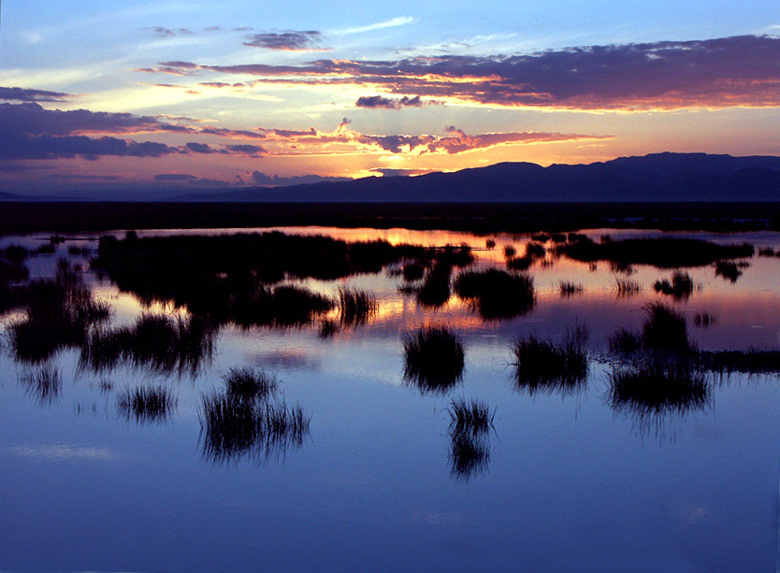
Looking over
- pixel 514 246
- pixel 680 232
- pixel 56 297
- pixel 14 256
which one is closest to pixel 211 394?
pixel 56 297

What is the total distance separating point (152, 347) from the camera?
11.3m

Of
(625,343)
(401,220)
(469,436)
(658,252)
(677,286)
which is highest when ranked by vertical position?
(401,220)

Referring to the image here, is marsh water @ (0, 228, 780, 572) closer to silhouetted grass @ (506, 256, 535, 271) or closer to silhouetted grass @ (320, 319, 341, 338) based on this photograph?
silhouetted grass @ (320, 319, 341, 338)

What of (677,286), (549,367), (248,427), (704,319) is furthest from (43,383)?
(677,286)

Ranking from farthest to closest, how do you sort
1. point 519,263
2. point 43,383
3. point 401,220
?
point 401,220
point 519,263
point 43,383

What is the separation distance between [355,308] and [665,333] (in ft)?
20.1

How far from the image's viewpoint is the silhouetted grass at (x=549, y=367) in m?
9.45

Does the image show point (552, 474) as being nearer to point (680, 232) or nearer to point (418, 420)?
point (418, 420)

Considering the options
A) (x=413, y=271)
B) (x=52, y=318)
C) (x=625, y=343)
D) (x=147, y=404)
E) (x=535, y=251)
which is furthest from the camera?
(x=535, y=251)

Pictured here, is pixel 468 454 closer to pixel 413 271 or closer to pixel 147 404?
pixel 147 404

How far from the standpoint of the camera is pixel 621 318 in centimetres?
1381

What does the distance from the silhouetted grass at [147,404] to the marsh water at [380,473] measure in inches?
1.8

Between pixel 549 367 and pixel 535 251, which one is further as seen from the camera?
pixel 535 251

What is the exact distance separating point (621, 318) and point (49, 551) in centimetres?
1098
